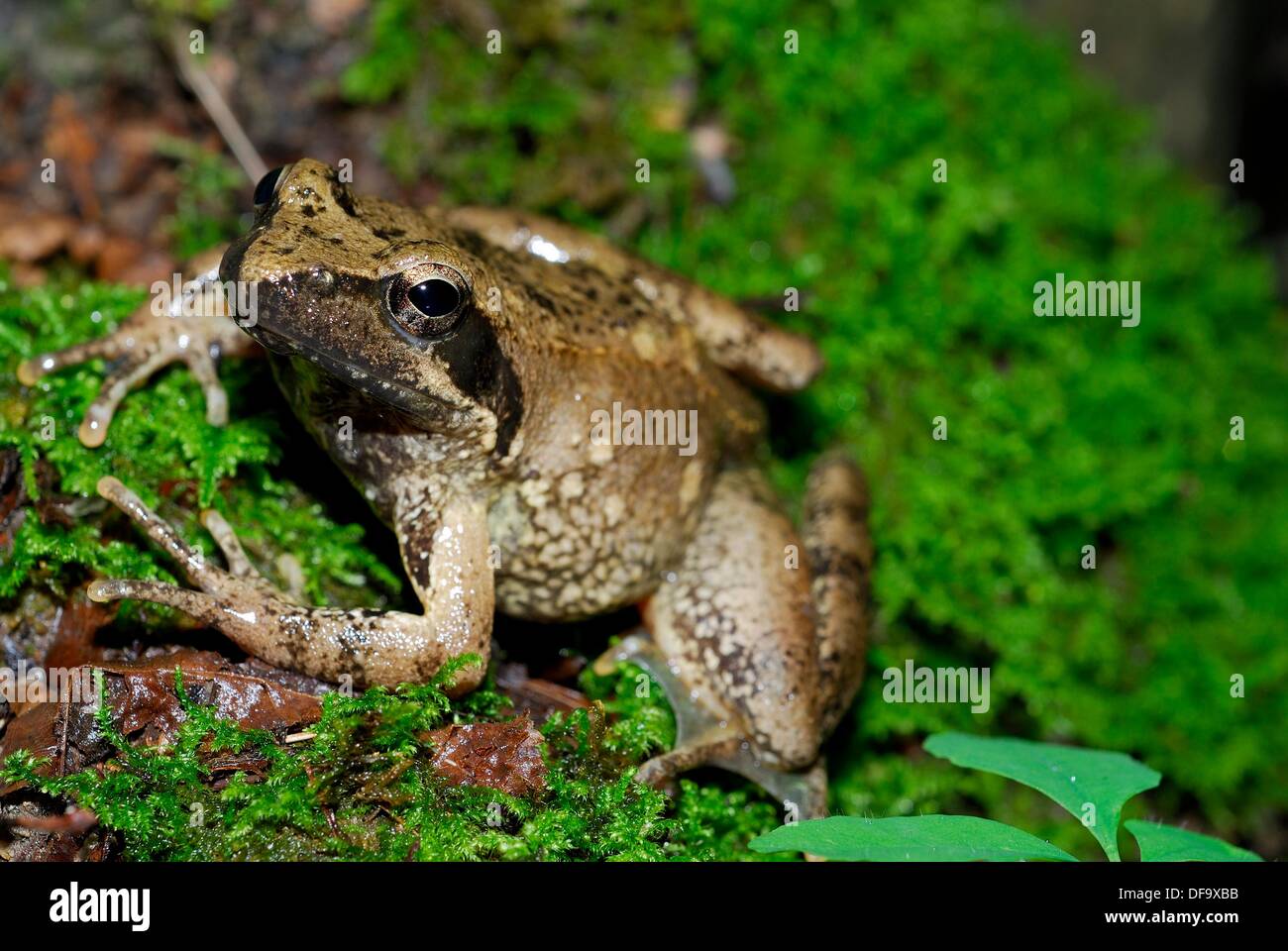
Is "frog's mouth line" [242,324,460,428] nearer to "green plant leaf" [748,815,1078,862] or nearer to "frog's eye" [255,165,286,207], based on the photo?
"frog's eye" [255,165,286,207]

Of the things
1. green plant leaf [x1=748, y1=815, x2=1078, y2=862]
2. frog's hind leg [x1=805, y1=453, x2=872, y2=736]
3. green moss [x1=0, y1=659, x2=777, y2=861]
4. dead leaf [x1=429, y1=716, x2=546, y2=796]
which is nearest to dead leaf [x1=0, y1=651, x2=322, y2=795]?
A: green moss [x1=0, y1=659, x2=777, y2=861]

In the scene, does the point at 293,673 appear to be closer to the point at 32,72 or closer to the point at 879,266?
the point at 879,266

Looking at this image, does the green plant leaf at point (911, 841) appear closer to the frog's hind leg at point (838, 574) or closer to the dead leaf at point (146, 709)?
the frog's hind leg at point (838, 574)

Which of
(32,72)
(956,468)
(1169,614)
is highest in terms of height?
(32,72)

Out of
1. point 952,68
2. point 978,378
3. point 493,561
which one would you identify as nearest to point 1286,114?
point 952,68

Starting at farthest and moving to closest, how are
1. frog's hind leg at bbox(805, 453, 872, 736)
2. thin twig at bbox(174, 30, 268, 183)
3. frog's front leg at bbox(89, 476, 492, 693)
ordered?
thin twig at bbox(174, 30, 268, 183) → frog's hind leg at bbox(805, 453, 872, 736) → frog's front leg at bbox(89, 476, 492, 693)

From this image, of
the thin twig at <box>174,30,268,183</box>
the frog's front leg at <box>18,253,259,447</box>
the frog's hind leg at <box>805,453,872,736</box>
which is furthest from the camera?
the thin twig at <box>174,30,268,183</box>
